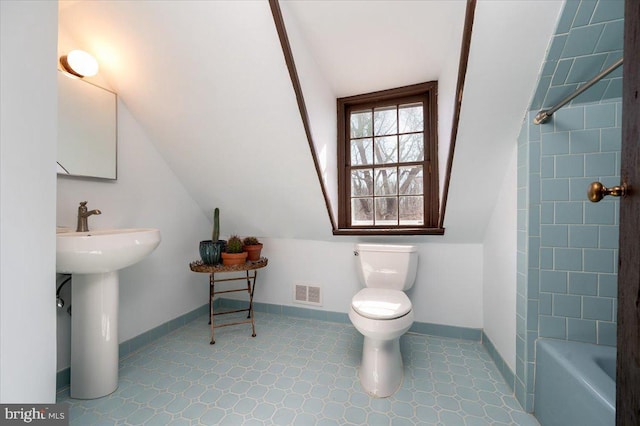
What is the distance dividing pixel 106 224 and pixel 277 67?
4.64ft

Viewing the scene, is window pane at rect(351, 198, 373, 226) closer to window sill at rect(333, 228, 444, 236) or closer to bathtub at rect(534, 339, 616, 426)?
window sill at rect(333, 228, 444, 236)

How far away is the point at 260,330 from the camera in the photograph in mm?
2176

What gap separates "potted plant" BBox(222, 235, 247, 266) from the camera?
82.2 inches

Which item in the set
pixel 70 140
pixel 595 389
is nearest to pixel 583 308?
pixel 595 389

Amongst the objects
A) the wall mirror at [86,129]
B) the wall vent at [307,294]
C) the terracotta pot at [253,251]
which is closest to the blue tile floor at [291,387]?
the wall vent at [307,294]

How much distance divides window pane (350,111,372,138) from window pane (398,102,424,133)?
25 centimetres

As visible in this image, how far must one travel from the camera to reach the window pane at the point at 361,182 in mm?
2240

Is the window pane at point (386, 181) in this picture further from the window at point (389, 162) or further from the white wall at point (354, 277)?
the white wall at point (354, 277)

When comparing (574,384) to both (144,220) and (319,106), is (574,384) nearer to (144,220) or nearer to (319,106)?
(319,106)

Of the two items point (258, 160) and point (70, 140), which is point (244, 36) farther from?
point (70, 140)

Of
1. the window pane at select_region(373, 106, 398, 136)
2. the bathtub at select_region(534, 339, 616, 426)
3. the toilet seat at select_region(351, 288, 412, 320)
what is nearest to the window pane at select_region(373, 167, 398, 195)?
the window pane at select_region(373, 106, 398, 136)

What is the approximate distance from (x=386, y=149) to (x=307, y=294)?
143 cm
